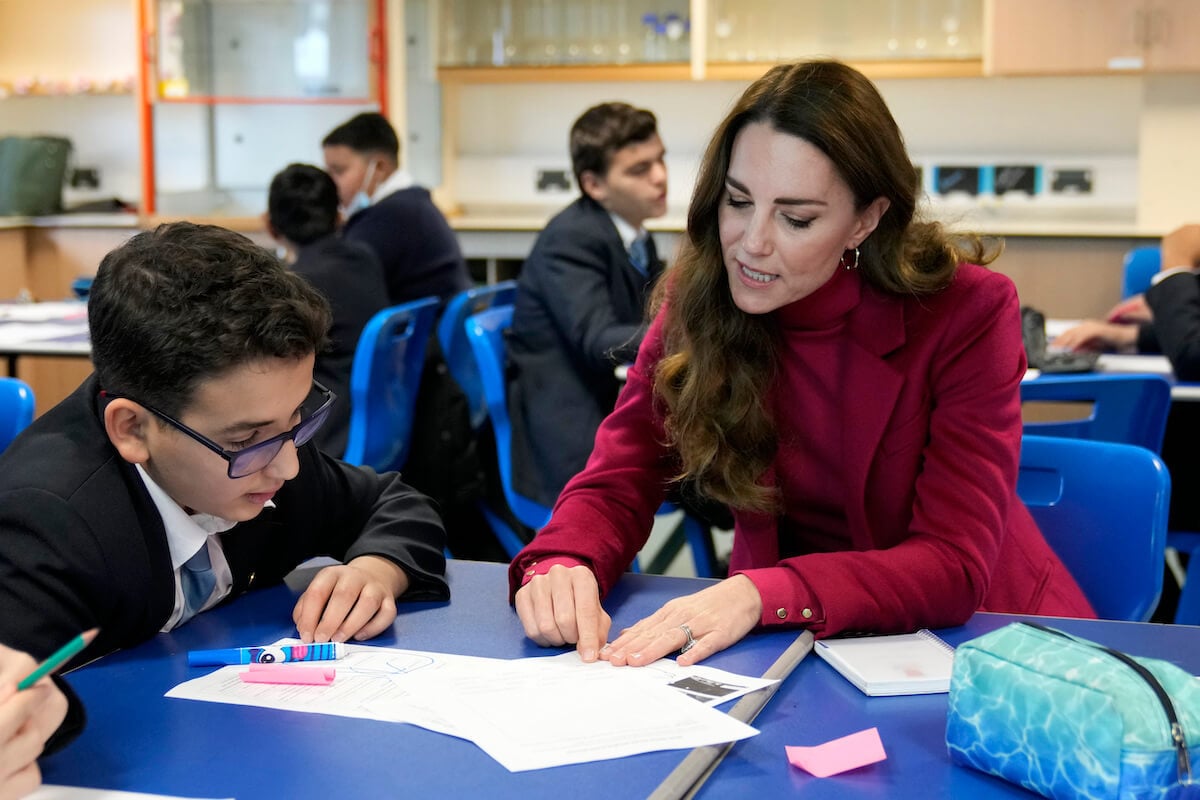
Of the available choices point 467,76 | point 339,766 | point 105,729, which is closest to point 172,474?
point 105,729

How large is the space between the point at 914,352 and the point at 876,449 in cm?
12

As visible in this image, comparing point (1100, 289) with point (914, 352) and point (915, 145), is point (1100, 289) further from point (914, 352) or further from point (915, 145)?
point (914, 352)

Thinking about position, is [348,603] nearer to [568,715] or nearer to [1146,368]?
[568,715]

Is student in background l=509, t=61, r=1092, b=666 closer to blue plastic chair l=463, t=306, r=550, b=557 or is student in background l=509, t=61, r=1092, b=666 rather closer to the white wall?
blue plastic chair l=463, t=306, r=550, b=557

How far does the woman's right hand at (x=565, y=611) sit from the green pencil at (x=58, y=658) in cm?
49

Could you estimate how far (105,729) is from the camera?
3.31 ft

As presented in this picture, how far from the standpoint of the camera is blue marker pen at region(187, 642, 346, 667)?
3.76 ft

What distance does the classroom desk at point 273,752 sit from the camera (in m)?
0.91

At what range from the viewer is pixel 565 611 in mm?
1228

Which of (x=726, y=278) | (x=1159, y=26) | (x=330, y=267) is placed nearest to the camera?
(x=726, y=278)

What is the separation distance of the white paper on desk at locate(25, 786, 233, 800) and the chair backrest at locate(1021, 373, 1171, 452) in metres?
1.78

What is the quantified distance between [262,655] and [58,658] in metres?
0.40

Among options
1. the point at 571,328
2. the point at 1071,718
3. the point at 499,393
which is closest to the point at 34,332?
the point at 499,393

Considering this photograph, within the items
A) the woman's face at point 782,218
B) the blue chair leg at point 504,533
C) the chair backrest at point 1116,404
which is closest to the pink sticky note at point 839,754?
the woman's face at point 782,218
